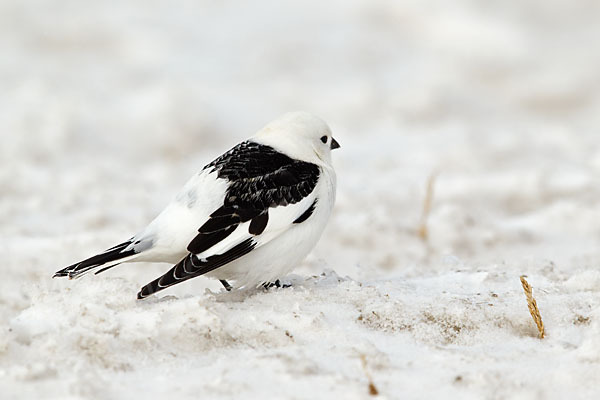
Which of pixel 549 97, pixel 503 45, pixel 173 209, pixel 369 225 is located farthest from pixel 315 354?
pixel 503 45

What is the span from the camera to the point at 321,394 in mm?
2283

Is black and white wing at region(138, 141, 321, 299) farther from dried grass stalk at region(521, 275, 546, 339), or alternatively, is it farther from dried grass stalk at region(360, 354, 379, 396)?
dried grass stalk at region(521, 275, 546, 339)

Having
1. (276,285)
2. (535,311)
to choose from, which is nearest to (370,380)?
(535,311)

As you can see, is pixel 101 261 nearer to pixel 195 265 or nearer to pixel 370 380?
pixel 195 265

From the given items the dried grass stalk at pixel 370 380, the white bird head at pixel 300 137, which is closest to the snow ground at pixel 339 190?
the dried grass stalk at pixel 370 380

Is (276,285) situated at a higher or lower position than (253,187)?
lower

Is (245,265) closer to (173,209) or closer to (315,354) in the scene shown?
(173,209)

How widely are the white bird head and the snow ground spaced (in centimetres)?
57

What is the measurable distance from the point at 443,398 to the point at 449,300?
2.75ft

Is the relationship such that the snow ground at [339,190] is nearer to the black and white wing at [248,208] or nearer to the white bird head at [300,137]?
the black and white wing at [248,208]

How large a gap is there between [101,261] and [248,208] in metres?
0.61

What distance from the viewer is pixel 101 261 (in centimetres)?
302

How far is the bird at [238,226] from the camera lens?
3.05 m

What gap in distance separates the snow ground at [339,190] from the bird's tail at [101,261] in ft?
0.28
